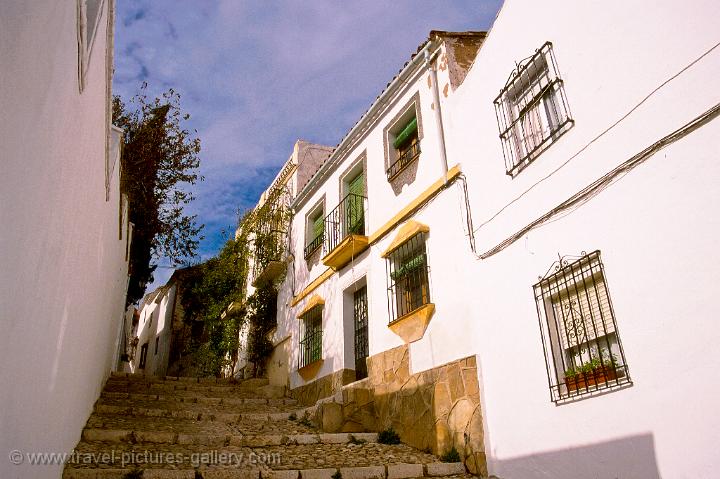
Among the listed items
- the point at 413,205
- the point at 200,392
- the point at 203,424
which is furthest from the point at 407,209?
the point at 200,392

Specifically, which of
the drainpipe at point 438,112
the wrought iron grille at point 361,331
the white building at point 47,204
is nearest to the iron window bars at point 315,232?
the wrought iron grille at point 361,331

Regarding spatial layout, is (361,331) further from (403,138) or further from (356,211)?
(403,138)

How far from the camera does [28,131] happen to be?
2123mm

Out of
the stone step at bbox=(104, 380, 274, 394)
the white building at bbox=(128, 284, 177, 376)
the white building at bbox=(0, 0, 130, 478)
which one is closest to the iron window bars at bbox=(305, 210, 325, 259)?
the stone step at bbox=(104, 380, 274, 394)

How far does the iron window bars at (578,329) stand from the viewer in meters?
4.82

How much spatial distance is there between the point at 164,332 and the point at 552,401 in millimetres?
17738

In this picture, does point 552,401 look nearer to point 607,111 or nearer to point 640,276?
point 640,276

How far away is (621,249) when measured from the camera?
188 inches

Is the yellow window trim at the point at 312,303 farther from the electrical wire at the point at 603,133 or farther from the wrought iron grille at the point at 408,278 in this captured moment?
the electrical wire at the point at 603,133

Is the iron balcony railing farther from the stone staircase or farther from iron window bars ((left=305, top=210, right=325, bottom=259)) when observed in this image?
the stone staircase

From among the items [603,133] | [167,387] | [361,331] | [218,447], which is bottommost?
[218,447]

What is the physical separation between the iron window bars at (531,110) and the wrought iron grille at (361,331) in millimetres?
4192

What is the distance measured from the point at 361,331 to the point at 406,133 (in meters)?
3.61

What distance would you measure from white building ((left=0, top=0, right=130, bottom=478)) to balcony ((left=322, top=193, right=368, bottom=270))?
16.2ft
